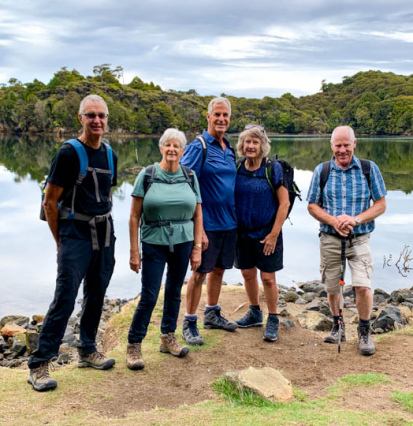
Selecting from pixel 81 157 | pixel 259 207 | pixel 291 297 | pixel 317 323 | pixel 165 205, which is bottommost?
pixel 291 297

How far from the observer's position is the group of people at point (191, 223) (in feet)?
16.1

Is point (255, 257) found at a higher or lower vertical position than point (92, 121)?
lower

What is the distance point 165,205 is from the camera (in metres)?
5.29

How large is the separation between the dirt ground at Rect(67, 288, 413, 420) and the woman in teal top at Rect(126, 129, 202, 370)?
1.28ft

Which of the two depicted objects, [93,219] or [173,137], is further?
[173,137]

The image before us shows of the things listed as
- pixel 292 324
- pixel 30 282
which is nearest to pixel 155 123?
pixel 30 282

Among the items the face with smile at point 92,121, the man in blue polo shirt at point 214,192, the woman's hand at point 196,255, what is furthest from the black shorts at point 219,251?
the face with smile at point 92,121

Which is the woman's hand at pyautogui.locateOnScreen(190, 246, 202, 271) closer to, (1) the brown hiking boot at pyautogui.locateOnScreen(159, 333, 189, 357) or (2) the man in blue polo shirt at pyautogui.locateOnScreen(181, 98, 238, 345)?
(2) the man in blue polo shirt at pyautogui.locateOnScreen(181, 98, 238, 345)

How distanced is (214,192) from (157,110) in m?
123

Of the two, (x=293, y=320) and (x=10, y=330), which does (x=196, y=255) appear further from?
(x=10, y=330)

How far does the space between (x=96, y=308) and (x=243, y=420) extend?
202cm

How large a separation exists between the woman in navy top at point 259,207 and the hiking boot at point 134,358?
5.80ft

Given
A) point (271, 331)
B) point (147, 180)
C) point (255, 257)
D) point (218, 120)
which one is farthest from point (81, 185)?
point (271, 331)

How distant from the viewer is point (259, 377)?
16.2ft
